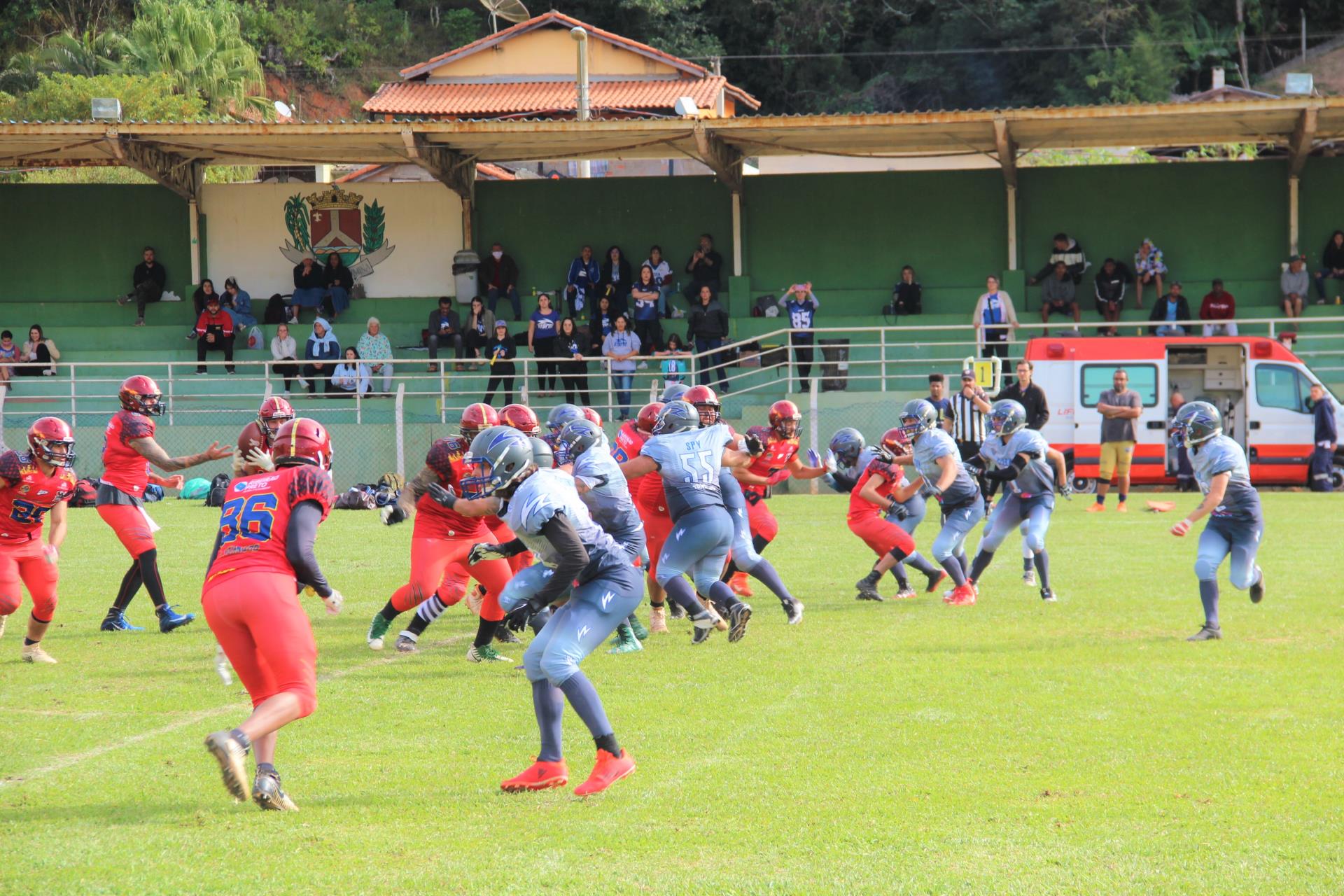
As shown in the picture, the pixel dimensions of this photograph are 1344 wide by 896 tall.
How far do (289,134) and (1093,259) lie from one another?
1572cm

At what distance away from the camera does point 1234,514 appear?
416 inches

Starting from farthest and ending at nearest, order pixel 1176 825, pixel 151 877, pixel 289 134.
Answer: pixel 289 134, pixel 1176 825, pixel 151 877

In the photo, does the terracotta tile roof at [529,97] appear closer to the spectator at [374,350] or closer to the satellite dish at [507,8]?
the satellite dish at [507,8]

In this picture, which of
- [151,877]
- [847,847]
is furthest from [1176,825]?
[151,877]

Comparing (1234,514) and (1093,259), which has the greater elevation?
(1093,259)

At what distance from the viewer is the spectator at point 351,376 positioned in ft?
82.4

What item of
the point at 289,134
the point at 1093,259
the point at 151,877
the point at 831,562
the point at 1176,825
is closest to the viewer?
the point at 151,877

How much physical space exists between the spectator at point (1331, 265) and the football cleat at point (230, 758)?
25.8 metres

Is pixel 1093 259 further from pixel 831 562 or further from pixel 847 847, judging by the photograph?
pixel 847 847

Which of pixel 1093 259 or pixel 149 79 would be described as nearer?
pixel 1093 259

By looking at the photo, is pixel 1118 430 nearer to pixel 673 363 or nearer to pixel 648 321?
pixel 673 363

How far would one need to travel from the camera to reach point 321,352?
26.3 m

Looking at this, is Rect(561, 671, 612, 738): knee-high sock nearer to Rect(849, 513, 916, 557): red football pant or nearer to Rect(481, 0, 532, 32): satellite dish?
Rect(849, 513, 916, 557): red football pant

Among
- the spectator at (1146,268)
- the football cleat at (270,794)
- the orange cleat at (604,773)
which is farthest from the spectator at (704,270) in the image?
the football cleat at (270,794)
